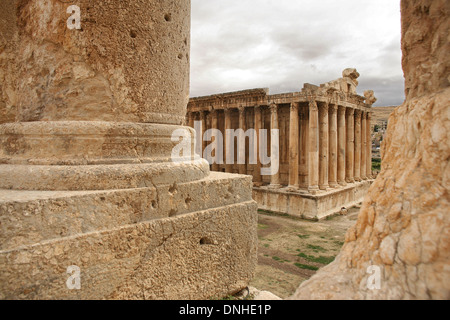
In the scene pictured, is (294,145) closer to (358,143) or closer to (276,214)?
(276,214)

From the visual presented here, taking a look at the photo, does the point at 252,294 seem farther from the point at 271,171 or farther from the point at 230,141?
the point at 230,141

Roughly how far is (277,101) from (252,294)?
15.4m

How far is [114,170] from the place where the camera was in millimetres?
2596

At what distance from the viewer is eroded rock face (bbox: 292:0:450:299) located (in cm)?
124

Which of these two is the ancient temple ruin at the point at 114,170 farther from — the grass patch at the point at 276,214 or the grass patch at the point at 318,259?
the grass patch at the point at 276,214

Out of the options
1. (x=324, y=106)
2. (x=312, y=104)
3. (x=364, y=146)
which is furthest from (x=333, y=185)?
(x=364, y=146)

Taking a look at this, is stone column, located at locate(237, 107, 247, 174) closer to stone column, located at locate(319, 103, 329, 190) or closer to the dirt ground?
the dirt ground

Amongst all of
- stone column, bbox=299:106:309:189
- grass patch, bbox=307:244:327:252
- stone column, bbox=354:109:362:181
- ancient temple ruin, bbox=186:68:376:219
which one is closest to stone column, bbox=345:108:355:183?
ancient temple ruin, bbox=186:68:376:219

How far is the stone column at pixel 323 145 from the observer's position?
56.4 feet

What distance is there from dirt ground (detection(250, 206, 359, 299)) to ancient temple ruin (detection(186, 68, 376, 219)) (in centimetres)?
115

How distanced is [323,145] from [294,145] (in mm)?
1698

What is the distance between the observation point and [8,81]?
396 centimetres

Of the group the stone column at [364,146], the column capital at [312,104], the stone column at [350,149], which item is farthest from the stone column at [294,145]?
the stone column at [364,146]

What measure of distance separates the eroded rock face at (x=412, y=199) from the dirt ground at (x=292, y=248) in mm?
6540
